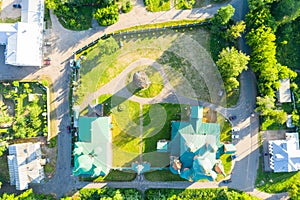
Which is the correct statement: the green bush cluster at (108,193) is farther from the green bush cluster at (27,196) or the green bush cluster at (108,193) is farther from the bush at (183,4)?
the bush at (183,4)

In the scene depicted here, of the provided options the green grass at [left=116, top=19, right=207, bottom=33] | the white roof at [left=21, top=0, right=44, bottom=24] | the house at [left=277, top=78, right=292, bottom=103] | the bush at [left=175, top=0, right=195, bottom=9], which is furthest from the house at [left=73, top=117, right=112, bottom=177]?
the house at [left=277, top=78, right=292, bottom=103]

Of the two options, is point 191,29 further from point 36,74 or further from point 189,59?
point 36,74

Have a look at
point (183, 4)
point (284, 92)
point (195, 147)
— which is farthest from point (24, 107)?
point (284, 92)

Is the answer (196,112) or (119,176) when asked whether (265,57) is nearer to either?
(196,112)

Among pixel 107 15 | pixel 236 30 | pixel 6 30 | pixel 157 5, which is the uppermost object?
pixel 157 5

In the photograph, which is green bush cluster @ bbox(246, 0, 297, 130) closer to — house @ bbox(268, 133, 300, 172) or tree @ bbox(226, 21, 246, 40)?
tree @ bbox(226, 21, 246, 40)

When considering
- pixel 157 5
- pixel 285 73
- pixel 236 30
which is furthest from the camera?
pixel 157 5

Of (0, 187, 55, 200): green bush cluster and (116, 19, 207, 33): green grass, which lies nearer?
(0, 187, 55, 200): green bush cluster
